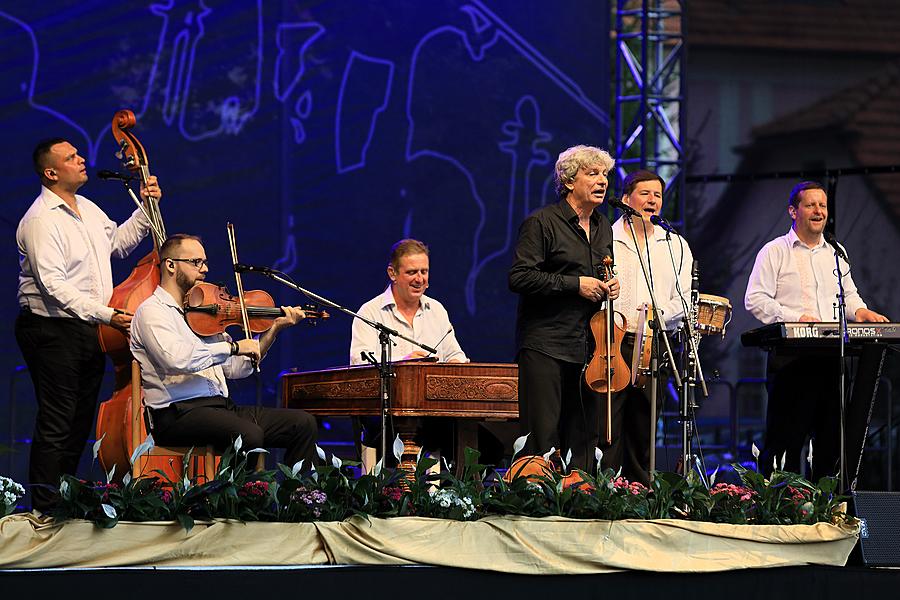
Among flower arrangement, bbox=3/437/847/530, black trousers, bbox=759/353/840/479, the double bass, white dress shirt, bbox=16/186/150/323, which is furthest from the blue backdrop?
flower arrangement, bbox=3/437/847/530

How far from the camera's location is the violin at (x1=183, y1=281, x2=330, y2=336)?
6.02 m

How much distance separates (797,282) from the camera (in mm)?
7113

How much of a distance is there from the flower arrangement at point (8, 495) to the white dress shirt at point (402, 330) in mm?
2705

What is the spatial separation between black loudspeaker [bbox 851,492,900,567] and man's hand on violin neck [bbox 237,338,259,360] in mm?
2720

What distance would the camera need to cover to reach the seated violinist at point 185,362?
5.77 meters

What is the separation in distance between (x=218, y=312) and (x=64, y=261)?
1.02 meters

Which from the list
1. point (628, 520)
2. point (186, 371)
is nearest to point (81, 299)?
point (186, 371)

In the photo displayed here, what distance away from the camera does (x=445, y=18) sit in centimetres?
988

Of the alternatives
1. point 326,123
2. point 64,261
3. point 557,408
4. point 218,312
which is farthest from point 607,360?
point 326,123

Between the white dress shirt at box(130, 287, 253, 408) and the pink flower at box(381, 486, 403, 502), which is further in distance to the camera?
the white dress shirt at box(130, 287, 253, 408)

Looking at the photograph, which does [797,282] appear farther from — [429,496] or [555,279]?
[429,496]

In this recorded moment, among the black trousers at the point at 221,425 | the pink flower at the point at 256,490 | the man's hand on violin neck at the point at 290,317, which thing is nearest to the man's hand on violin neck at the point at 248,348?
the man's hand on violin neck at the point at 290,317

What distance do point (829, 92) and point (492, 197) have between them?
334cm

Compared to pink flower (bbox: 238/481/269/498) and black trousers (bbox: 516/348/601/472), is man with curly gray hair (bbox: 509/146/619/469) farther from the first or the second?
pink flower (bbox: 238/481/269/498)
